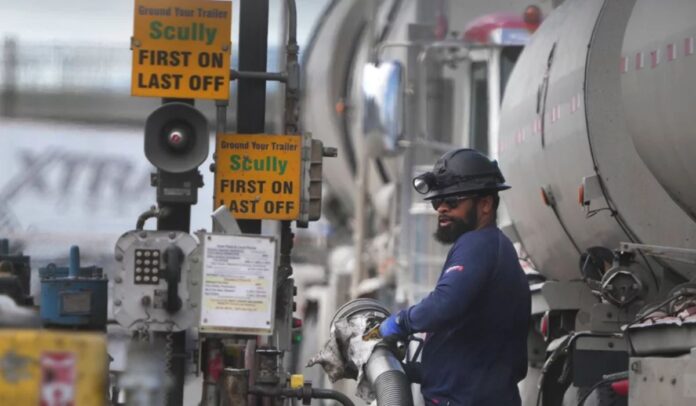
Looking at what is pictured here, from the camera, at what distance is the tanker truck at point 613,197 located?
737 centimetres

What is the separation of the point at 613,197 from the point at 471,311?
5.68 feet

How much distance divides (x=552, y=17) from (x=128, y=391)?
4.52 metres

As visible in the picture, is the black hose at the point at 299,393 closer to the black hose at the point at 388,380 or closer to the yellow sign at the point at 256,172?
the black hose at the point at 388,380

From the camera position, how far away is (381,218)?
24.1m

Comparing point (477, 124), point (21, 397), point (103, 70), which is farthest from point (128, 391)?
point (103, 70)

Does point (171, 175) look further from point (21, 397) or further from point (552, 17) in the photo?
point (552, 17)

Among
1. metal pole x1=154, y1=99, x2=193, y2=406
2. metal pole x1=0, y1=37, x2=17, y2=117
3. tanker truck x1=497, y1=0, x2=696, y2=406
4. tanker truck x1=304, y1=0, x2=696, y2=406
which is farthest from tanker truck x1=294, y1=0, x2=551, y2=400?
metal pole x1=154, y1=99, x2=193, y2=406

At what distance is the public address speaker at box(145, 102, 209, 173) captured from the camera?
25.4ft

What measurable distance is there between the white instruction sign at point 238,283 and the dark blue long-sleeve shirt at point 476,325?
1.94 ft

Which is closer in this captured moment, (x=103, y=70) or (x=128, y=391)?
(x=128, y=391)

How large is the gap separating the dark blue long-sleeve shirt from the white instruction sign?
592 mm

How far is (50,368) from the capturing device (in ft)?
18.9

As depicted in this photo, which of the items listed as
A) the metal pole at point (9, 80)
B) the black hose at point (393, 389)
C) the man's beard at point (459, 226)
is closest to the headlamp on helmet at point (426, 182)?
the man's beard at point (459, 226)

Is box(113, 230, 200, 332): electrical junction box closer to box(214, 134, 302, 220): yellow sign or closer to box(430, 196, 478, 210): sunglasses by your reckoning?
box(214, 134, 302, 220): yellow sign
